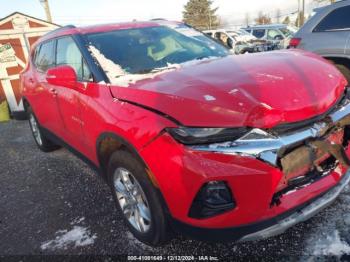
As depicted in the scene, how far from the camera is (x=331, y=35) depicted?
520cm

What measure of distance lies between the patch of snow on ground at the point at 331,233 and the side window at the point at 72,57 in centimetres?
228

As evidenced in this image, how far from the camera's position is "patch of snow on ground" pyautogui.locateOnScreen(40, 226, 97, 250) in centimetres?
282

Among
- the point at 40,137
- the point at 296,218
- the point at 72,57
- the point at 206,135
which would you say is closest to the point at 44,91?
the point at 72,57

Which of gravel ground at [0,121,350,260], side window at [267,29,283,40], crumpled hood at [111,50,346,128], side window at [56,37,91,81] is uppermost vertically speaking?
side window at [56,37,91,81]

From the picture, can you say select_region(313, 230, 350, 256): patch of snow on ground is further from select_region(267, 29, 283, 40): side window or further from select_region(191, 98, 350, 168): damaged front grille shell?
select_region(267, 29, 283, 40): side window

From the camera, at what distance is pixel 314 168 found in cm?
227

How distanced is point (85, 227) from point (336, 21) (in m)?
4.78

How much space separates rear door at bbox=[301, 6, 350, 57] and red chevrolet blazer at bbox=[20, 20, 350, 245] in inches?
109

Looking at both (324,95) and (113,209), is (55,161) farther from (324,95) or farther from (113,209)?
(324,95)

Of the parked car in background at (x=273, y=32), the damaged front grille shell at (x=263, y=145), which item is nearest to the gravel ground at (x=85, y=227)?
the damaged front grille shell at (x=263, y=145)

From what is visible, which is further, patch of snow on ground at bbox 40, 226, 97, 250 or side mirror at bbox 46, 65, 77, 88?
side mirror at bbox 46, 65, 77, 88

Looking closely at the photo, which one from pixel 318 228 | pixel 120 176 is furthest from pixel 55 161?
pixel 318 228

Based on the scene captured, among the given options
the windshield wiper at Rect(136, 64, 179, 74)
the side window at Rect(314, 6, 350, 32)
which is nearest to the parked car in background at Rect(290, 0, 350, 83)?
the side window at Rect(314, 6, 350, 32)

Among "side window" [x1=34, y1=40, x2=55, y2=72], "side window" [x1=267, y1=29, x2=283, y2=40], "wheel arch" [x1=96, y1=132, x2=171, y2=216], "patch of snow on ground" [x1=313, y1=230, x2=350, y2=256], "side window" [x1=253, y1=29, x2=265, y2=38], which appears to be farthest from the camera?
"side window" [x1=253, y1=29, x2=265, y2=38]
